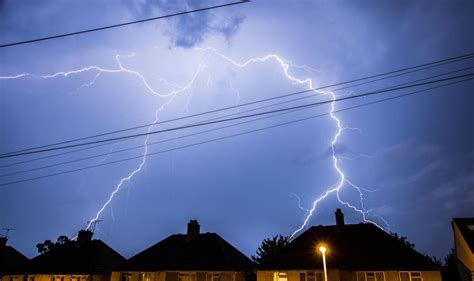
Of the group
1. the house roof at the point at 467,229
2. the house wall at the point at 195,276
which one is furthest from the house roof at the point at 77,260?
the house roof at the point at 467,229

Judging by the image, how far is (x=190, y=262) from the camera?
2922 cm

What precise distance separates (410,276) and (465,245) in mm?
5374

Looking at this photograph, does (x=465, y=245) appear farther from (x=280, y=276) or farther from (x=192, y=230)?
(x=192, y=230)

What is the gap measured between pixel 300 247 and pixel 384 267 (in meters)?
6.23

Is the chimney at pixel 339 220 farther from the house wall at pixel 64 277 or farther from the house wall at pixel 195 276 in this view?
the house wall at pixel 64 277

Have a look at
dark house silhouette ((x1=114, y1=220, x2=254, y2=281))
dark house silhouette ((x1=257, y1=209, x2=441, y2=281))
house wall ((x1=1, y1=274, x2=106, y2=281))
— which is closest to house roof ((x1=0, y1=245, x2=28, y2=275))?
house wall ((x1=1, y1=274, x2=106, y2=281))

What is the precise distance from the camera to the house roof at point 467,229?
24.4 m

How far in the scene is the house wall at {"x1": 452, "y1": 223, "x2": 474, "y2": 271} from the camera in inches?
946

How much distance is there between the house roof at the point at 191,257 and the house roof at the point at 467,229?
667 inches

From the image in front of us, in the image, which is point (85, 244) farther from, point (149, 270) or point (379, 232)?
point (379, 232)

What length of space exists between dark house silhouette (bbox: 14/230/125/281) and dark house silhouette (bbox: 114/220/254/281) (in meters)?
4.06

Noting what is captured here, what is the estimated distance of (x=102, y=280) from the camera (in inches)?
1296

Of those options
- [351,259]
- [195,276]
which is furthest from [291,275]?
[195,276]

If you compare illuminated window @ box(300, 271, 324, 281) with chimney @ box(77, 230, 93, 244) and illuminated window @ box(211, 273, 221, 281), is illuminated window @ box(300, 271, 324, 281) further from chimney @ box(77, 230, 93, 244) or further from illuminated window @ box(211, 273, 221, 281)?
chimney @ box(77, 230, 93, 244)
